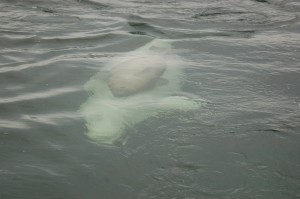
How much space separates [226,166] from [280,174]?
652 millimetres

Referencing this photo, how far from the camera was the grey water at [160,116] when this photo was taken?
4957 mm

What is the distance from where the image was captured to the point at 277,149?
571 cm

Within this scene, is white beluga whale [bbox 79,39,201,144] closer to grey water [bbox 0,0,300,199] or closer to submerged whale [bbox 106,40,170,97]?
submerged whale [bbox 106,40,170,97]

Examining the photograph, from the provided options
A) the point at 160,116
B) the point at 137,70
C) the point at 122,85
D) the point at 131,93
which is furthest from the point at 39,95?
the point at 160,116

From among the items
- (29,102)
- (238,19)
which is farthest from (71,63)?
(238,19)

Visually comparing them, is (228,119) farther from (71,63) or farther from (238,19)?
(238,19)

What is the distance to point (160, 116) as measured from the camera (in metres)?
6.63

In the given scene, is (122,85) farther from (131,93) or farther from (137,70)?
(137,70)

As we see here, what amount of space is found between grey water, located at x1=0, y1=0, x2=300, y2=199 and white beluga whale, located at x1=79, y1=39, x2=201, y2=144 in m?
0.17

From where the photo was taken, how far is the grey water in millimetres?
4957

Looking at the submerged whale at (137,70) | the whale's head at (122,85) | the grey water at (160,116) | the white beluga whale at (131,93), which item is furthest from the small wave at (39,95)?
the submerged whale at (137,70)

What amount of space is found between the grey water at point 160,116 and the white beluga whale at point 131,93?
0.17 meters

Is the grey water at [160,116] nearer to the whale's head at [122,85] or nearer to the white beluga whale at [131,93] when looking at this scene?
the white beluga whale at [131,93]

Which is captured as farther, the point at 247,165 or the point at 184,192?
the point at 247,165
